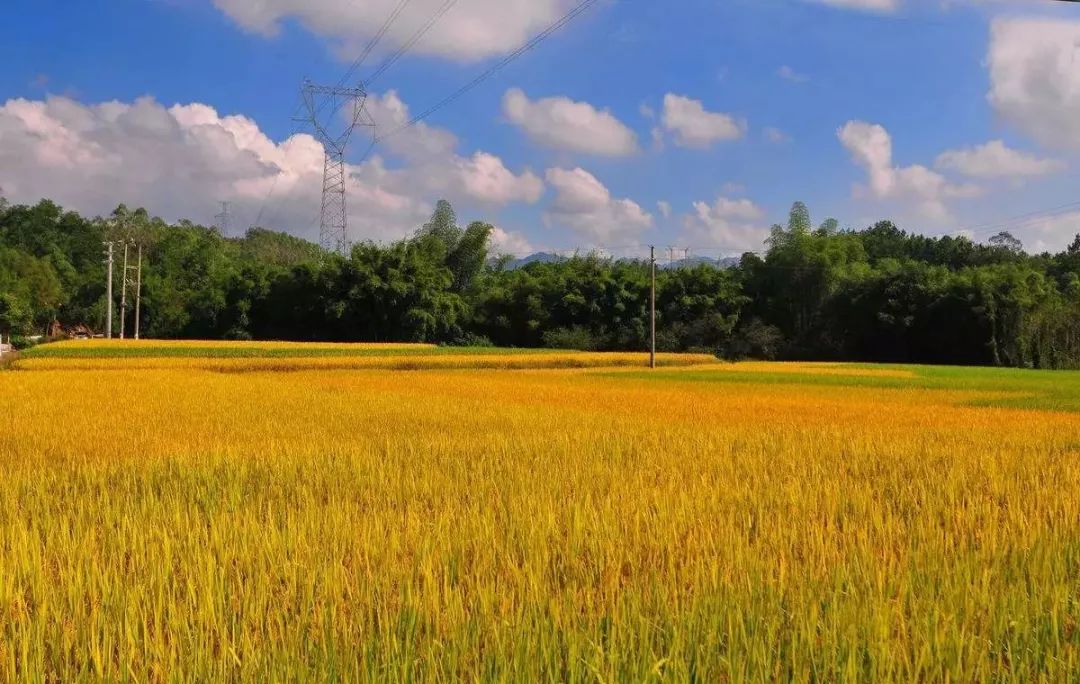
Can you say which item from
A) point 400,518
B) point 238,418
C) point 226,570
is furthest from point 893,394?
point 226,570

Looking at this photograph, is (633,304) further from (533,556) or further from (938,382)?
(533,556)

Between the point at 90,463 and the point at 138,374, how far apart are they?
1712 cm

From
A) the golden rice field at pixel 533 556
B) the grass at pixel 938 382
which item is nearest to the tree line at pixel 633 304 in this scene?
the grass at pixel 938 382

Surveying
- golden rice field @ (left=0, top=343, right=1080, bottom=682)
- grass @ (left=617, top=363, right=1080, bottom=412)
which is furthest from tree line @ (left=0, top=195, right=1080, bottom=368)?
golden rice field @ (left=0, top=343, right=1080, bottom=682)

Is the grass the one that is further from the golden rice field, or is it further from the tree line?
the tree line

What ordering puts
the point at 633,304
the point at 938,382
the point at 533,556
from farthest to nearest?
the point at 633,304 < the point at 938,382 < the point at 533,556

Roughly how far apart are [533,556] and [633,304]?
55.0 m

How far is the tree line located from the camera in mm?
47094

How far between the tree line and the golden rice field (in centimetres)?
4252

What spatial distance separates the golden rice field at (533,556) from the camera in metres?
2.68

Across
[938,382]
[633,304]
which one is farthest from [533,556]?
[633,304]

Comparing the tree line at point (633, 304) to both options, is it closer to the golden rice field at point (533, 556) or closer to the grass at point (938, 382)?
the grass at point (938, 382)

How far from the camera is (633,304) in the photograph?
5825cm

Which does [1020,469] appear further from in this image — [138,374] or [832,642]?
[138,374]
